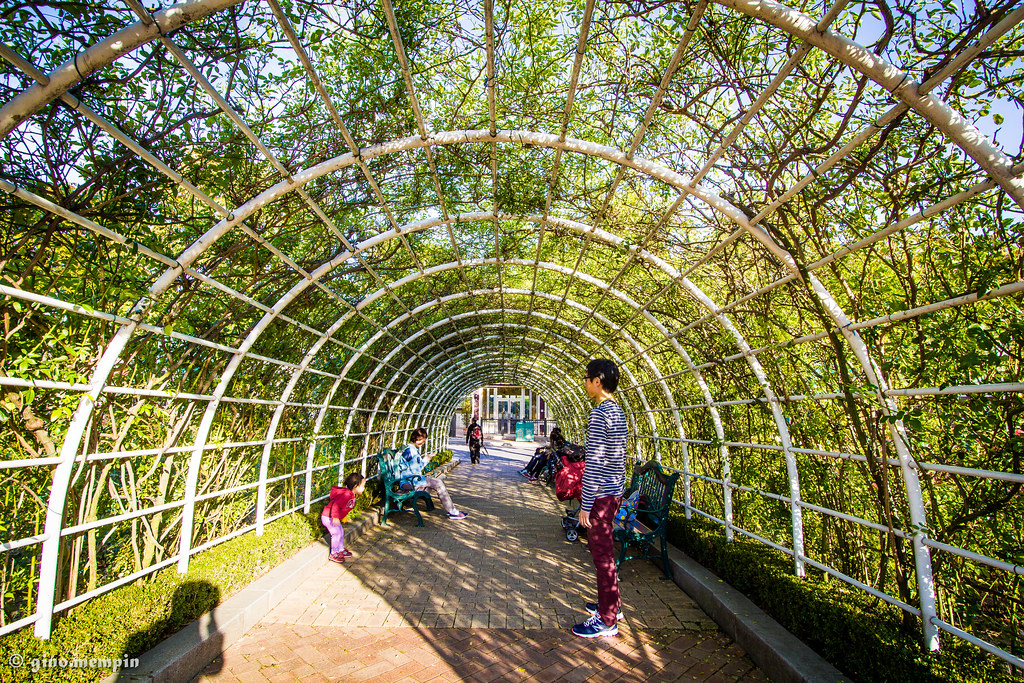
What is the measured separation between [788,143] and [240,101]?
3444mm

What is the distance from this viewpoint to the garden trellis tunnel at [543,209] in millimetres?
2635

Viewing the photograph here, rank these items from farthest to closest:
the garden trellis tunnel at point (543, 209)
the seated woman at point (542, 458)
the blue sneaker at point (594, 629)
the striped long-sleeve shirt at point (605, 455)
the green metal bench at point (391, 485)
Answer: the seated woman at point (542, 458) → the green metal bench at point (391, 485) → the blue sneaker at point (594, 629) → the striped long-sleeve shirt at point (605, 455) → the garden trellis tunnel at point (543, 209)

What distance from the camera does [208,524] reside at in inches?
221

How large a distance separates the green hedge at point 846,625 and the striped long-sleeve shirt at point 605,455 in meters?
1.51

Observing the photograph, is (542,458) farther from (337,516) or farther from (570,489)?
(337,516)

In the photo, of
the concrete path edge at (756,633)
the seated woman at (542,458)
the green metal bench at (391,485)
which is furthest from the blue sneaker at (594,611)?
the seated woman at (542,458)

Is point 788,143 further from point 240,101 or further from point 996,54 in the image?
point 240,101

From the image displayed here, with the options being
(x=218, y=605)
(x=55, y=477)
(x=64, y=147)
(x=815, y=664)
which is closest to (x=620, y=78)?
(x=64, y=147)

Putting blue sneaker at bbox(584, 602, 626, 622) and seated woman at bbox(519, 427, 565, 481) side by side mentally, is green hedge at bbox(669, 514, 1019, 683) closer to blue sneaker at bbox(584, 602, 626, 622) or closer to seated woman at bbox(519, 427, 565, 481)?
blue sneaker at bbox(584, 602, 626, 622)

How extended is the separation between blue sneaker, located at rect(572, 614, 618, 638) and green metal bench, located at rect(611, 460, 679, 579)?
3.09ft

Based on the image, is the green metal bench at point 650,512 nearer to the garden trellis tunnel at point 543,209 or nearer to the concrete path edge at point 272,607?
the concrete path edge at point 272,607

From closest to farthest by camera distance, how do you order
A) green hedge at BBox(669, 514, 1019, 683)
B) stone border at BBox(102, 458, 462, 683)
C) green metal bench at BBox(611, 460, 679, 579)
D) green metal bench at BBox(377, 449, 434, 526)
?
green hedge at BBox(669, 514, 1019, 683) < stone border at BBox(102, 458, 462, 683) < green metal bench at BBox(611, 460, 679, 579) < green metal bench at BBox(377, 449, 434, 526)

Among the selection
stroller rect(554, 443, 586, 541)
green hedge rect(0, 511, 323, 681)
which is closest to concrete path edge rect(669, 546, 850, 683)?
stroller rect(554, 443, 586, 541)

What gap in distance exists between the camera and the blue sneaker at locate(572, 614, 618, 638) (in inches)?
159
